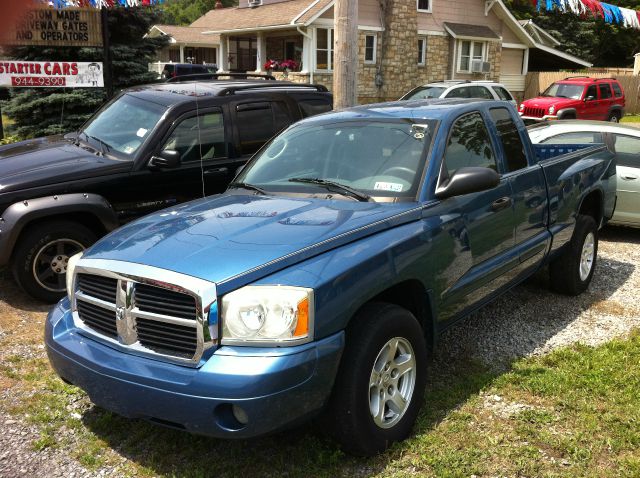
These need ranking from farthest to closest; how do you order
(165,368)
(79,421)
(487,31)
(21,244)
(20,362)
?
(487,31)
(21,244)
(20,362)
(79,421)
(165,368)

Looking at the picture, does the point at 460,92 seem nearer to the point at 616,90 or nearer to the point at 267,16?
the point at 616,90

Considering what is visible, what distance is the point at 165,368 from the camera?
2.90 meters

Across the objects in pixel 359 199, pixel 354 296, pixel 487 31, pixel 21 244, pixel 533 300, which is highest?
pixel 487 31

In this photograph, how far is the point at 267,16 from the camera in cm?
2795

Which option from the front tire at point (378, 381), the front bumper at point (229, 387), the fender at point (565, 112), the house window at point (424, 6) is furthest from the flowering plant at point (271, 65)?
the front bumper at point (229, 387)

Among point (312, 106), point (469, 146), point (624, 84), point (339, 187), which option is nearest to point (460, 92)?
point (312, 106)

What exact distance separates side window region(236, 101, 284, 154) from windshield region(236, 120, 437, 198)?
1.95 m

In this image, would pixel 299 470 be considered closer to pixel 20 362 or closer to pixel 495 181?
pixel 495 181

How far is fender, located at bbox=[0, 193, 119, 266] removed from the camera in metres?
5.16

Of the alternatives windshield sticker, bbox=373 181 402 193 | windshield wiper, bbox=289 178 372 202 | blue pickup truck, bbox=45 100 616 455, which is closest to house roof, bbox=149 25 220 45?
blue pickup truck, bbox=45 100 616 455

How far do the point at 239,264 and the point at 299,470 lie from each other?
114cm

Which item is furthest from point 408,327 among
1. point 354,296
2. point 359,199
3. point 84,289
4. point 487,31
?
point 487,31

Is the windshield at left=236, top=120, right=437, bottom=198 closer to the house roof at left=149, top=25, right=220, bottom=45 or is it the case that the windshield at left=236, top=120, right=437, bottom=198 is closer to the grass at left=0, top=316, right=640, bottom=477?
the grass at left=0, top=316, right=640, bottom=477

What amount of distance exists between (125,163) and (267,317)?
3.55 meters
